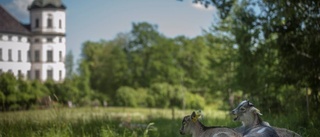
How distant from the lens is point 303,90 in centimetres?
1027

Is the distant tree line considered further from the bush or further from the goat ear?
the goat ear

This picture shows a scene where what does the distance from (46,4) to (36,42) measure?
1.43 m

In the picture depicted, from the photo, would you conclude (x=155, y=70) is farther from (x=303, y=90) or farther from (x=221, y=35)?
(x=303, y=90)

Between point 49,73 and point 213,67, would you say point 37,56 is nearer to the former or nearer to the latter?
point 49,73

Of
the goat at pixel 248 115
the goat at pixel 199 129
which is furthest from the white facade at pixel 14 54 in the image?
the goat at pixel 248 115

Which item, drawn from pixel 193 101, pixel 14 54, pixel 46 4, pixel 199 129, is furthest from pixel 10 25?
pixel 193 101

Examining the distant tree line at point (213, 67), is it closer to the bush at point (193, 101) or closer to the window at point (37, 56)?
the bush at point (193, 101)

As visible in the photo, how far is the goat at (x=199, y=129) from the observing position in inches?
129

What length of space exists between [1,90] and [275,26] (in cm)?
660

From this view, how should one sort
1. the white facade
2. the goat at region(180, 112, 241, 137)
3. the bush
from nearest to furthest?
the goat at region(180, 112, 241, 137) → the white facade → the bush

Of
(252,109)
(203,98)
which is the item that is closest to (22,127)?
(252,109)

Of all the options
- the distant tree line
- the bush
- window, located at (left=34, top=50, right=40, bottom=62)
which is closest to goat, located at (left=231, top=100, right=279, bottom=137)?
the distant tree line

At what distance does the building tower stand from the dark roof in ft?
0.90

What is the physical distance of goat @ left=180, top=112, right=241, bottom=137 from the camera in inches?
129
